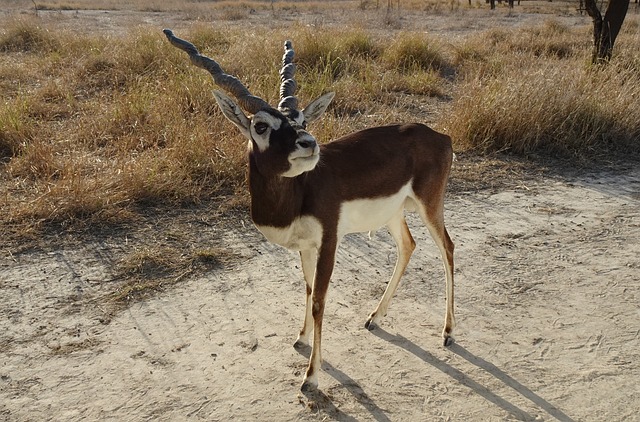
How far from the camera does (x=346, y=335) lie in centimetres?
409

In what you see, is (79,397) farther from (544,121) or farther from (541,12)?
(541,12)

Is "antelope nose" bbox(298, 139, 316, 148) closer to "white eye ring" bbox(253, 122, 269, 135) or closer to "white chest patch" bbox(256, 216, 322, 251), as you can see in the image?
"white eye ring" bbox(253, 122, 269, 135)

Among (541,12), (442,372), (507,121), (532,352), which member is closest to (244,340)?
(442,372)

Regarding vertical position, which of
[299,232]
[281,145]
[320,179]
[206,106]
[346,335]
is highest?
[281,145]

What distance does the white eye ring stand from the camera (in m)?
3.15

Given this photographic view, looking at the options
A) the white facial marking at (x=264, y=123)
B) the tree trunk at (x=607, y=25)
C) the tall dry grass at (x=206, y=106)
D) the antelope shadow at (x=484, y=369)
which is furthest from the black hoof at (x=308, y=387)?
the tree trunk at (x=607, y=25)

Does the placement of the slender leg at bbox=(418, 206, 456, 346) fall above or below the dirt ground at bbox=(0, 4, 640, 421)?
above

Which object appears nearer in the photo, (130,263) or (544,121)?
(130,263)

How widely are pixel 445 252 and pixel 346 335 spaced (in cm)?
85

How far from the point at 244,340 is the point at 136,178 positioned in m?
2.52

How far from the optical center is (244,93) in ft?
11.0

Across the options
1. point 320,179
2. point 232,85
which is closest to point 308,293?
point 320,179

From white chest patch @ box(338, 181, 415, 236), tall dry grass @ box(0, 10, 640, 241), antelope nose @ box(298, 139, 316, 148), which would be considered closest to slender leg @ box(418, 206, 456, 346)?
white chest patch @ box(338, 181, 415, 236)

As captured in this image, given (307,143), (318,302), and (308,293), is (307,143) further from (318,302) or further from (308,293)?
(308,293)
